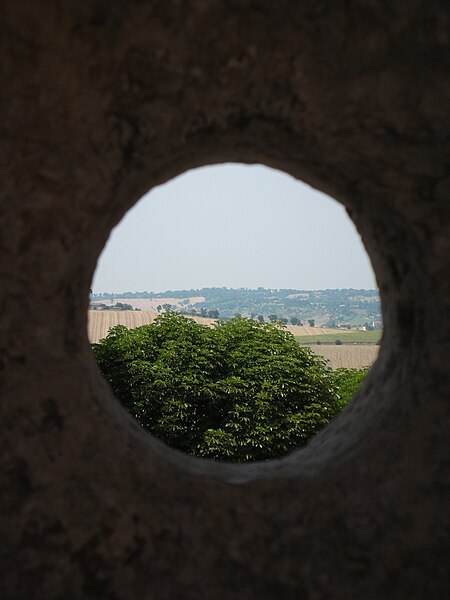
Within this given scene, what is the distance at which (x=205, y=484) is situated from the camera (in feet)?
7.62

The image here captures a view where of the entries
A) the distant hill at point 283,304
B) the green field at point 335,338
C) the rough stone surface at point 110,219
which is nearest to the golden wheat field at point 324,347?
the green field at point 335,338

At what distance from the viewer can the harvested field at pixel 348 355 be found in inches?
1577

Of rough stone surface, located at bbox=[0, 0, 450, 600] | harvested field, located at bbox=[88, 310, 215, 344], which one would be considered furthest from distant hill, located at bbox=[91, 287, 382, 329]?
rough stone surface, located at bbox=[0, 0, 450, 600]

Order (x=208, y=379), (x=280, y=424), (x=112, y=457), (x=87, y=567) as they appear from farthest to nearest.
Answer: (x=208, y=379) → (x=280, y=424) → (x=112, y=457) → (x=87, y=567)

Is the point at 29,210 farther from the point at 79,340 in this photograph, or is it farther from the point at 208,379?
the point at 208,379

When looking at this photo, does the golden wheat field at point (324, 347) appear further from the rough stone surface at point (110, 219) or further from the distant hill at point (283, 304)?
the distant hill at point (283, 304)

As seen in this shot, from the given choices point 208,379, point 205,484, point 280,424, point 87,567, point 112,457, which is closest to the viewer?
point 87,567

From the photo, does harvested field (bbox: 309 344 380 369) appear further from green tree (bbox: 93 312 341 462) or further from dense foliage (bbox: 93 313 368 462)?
green tree (bbox: 93 312 341 462)

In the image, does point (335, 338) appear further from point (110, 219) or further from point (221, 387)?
point (110, 219)

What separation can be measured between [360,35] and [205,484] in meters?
2.02

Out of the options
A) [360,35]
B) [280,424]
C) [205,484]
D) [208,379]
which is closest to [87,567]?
[205,484]

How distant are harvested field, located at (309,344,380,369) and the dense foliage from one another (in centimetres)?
2627

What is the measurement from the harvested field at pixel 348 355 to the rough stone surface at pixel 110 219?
119ft

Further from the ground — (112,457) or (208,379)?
(112,457)
